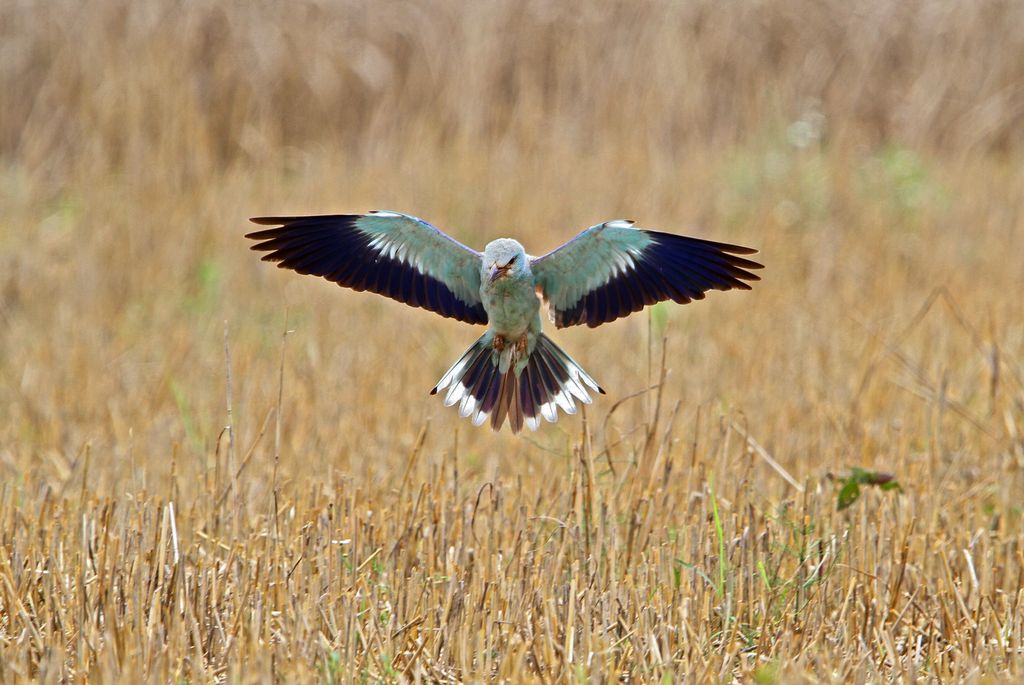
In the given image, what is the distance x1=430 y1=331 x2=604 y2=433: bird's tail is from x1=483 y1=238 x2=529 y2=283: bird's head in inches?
15.6

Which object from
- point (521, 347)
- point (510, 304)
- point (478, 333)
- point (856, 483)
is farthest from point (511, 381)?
point (478, 333)

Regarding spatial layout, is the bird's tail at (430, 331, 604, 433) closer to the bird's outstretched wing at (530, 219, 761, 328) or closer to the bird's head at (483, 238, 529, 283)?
the bird's outstretched wing at (530, 219, 761, 328)

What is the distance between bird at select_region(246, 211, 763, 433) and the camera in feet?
12.2

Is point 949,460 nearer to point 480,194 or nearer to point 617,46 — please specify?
point 480,194

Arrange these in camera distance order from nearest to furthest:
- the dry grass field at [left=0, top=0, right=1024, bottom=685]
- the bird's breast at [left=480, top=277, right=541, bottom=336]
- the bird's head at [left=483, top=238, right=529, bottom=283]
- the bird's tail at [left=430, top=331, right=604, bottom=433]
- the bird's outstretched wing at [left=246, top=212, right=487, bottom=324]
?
the dry grass field at [left=0, top=0, right=1024, bottom=685]
the bird's head at [left=483, top=238, right=529, bottom=283]
the bird's breast at [left=480, top=277, right=541, bottom=336]
the bird's outstretched wing at [left=246, top=212, right=487, bottom=324]
the bird's tail at [left=430, top=331, right=604, bottom=433]

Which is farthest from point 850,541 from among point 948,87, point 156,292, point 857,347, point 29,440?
point 948,87

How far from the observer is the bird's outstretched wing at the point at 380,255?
388cm

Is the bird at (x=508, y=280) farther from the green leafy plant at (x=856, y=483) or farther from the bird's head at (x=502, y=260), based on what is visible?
the green leafy plant at (x=856, y=483)

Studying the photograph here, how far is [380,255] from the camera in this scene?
3.98 metres

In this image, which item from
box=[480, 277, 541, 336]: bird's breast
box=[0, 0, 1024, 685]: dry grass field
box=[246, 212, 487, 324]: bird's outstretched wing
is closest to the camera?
box=[0, 0, 1024, 685]: dry grass field

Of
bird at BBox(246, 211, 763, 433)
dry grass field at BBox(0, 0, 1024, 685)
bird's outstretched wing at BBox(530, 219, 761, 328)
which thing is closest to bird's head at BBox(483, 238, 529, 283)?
bird at BBox(246, 211, 763, 433)

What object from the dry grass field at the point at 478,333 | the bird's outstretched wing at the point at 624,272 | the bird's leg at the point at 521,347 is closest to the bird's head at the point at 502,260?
the bird's outstretched wing at the point at 624,272

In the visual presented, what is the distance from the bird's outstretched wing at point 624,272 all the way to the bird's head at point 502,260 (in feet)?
0.54

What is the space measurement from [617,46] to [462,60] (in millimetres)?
1269
